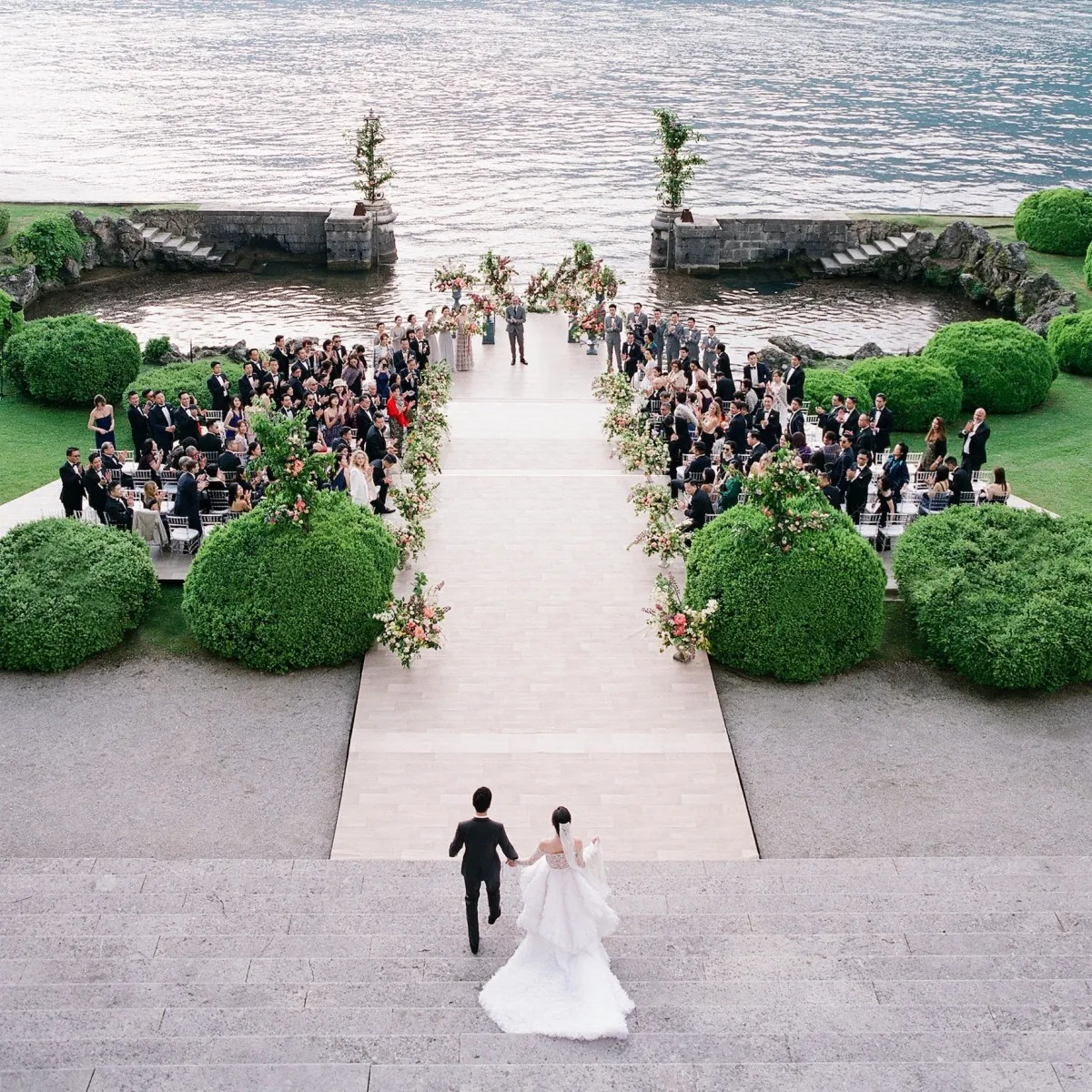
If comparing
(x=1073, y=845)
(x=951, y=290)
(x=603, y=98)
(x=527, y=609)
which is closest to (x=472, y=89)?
(x=603, y=98)

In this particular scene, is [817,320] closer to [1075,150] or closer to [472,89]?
[1075,150]

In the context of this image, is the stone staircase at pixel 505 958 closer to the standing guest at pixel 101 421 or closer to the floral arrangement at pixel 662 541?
the floral arrangement at pixel 662 541

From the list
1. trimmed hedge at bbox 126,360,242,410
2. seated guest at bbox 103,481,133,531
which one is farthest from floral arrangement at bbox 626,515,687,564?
trimmed hedge at bbox 126,360,242,410

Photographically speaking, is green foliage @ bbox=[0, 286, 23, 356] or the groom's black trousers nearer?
the groom's black trousers

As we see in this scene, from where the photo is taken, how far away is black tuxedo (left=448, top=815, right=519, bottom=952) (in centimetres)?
857

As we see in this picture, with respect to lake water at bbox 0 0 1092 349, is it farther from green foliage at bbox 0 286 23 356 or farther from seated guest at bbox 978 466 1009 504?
seated guest at bbox 978 466 1009 504

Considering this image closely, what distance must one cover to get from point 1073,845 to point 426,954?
20.0 feet

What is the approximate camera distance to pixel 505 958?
28.6ft

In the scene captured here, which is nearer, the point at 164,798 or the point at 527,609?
the point at 164,798

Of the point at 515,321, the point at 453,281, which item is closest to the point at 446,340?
the point at 515,321

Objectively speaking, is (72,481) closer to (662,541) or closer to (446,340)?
(662,541)

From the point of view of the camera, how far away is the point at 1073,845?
10781 millimetres

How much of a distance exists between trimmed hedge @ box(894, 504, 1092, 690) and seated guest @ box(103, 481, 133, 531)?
32.6 feet

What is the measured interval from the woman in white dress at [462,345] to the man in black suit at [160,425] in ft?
27.5
